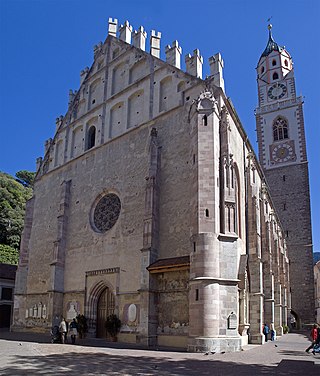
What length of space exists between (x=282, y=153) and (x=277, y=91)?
9.16 meters

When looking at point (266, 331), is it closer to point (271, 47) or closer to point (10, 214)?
point (10, 214)

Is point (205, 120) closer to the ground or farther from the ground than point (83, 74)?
closer to the ground

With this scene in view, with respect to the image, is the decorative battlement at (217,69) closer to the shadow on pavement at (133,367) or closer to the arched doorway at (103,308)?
the arched doorway at (103,308)

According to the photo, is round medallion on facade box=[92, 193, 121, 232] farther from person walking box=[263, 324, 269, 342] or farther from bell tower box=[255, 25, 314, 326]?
bell tower box=[255, 25, 314, 326]

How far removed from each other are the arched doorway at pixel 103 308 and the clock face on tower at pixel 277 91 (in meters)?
35.6

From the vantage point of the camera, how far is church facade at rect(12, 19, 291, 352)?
15914mm

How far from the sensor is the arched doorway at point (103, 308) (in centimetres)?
2052

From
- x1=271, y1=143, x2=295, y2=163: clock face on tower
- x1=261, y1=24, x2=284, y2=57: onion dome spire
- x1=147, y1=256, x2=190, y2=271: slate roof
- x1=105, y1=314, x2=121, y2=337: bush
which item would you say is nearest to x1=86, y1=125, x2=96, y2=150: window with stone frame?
x1=147, y1=256, x2=190, y2=271: slate roof

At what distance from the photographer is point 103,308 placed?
2094 centimetres

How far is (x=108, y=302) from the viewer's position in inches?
816

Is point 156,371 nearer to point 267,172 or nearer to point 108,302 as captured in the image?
point 108,302

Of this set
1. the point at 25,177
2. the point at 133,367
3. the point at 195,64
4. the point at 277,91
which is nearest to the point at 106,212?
the point at 195,64

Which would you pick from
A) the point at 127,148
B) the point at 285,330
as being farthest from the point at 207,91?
the point at 285,330

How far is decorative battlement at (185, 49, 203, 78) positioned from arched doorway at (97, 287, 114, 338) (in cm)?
1258
